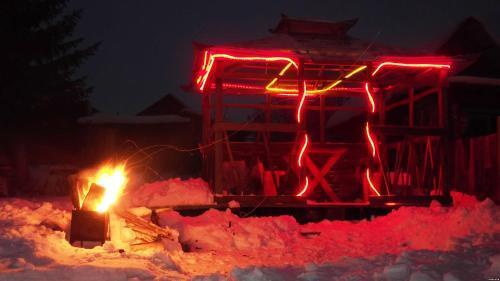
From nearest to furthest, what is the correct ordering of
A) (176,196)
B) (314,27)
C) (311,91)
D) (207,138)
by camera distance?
(176,196) → (207,138) → (311,91) → (314,27)

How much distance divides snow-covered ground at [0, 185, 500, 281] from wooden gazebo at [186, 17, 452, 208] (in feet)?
4.35

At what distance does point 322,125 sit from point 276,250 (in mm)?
6984

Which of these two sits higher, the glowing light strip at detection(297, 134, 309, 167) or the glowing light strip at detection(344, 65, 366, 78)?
the glowing light strip at detection(344, 65, 366, 78)

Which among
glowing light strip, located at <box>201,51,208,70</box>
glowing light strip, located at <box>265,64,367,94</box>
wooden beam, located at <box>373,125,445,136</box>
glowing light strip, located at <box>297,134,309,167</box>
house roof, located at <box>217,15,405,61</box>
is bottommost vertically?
glowing light strip, located at <box>297,134,309,167</box>

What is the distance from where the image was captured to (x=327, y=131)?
2786 cm

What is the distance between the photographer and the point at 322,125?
55.7ft

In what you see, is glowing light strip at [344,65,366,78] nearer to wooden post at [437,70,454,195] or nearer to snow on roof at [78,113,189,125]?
wooden post at [437,70,454,195]

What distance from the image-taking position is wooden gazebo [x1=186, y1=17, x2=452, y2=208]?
13.5 metres

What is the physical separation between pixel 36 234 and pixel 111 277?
2.69m

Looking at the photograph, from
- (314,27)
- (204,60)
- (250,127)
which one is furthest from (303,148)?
(314,27)

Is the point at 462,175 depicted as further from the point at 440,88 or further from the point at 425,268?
the point at 425,268

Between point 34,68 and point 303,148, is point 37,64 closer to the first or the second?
point 34,68

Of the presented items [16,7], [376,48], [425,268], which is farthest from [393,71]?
[16,7]

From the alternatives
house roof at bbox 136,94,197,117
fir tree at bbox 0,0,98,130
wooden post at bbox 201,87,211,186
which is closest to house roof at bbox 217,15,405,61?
wooden post at bbox 201,87,211,186
